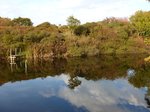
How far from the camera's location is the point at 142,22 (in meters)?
57.1

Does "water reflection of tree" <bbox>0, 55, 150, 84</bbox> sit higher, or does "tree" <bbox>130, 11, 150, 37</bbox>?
"tree" <bbox>130, 11, 150, 37</bbox>

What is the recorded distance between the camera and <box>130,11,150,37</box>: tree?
Answer: 186 feet

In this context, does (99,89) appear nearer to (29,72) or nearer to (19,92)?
(19,92)

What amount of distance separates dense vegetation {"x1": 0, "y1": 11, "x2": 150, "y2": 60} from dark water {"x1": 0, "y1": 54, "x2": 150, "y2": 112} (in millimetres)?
11855

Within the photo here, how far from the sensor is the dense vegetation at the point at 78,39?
46.3 meters

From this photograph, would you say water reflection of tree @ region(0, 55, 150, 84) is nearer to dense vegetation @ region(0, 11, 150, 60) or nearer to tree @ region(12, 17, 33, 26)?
dense vegetation @ region(0, 11, 150, 60)

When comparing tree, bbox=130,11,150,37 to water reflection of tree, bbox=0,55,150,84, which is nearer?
water reflection of tree, bbox=0,55,150,84

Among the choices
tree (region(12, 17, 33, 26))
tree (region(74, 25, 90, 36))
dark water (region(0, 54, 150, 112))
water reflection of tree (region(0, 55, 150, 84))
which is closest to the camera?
dark water (region(0, 54, 150, 112))

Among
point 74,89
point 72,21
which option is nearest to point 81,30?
point 72,21

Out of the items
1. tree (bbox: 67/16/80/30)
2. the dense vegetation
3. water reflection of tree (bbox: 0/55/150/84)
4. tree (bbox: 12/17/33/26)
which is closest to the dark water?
water reflection of tree (bbox: 0/55/150/84)

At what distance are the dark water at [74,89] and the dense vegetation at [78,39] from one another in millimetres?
11855

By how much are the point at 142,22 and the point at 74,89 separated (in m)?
37.2

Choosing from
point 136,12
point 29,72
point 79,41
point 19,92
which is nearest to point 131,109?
point 19,92

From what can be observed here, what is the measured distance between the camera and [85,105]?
17297 mm
